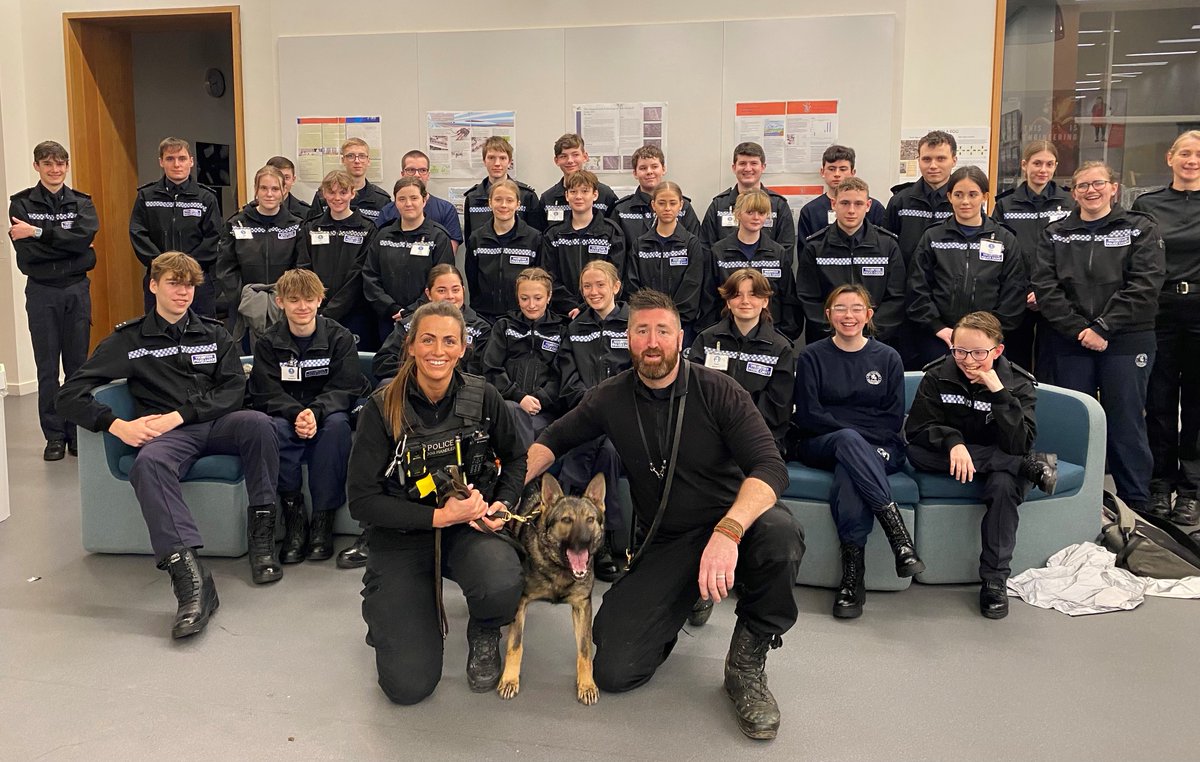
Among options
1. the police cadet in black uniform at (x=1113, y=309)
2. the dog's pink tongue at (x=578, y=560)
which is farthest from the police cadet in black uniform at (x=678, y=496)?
the police cadet in black uniform at (x=1113, y=309)

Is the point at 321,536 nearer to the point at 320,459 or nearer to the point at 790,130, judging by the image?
the point at 320,459

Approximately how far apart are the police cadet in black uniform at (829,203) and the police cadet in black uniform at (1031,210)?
687 millimetres

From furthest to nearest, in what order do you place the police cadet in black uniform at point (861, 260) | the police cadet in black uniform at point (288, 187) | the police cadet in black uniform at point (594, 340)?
the police cadet in black uniform at point (288, 187) < the police cadet in black uniform at point (861, 260) < the police cadet in black uniform at point (594, 340)

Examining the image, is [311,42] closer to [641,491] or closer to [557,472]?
[557,472]

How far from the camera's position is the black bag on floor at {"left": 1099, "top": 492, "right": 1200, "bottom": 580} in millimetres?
3932

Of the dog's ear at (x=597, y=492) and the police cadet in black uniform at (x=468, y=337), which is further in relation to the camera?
the police cadet in black uniform at (x=468, y=337)

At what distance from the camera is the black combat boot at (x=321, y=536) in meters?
4.18

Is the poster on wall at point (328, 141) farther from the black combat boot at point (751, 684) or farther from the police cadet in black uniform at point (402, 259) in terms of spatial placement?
the black combat boot at point (751, 684)

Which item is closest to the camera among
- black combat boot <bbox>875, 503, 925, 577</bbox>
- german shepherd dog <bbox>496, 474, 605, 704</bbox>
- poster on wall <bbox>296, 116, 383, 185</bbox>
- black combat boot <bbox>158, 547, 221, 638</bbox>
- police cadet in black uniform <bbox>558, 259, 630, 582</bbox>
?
german shepherd dog <bbox>496, 474, 605, 704</bbox>

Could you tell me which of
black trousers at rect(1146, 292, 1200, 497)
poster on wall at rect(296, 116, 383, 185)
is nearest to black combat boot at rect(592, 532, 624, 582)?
black trousers at rect(1146, 292, 1200, 497)

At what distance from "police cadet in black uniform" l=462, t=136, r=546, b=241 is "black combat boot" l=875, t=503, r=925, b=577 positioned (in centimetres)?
312

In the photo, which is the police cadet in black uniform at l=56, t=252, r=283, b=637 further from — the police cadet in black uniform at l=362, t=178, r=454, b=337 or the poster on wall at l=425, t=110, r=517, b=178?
the poster on wall at l=425, t=110, r=517, b=178

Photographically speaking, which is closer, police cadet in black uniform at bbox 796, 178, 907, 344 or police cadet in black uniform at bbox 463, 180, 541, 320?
police cadet in black uniform at bbox 796, 178, 907, 344

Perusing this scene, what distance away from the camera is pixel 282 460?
4.19 meters
